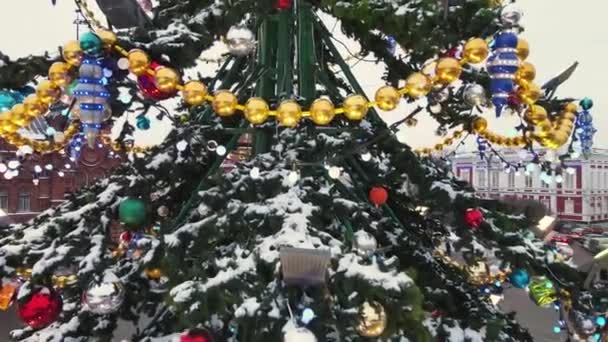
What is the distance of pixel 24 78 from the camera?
2.38 meters

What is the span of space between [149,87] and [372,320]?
1396 millimetres

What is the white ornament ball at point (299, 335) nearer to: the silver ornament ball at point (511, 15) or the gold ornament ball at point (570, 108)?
the silver ornament ball at point (511, 15)

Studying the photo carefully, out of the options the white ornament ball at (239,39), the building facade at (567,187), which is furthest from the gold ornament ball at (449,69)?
the building facade at (567,187)

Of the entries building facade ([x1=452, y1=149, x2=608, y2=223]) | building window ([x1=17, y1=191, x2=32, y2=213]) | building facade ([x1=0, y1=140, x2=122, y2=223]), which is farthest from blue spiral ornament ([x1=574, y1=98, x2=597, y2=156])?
building facade ([x1=452, y1=149, x2=608, y2=223])

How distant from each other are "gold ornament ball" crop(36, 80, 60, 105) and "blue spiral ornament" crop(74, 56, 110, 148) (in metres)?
0.19

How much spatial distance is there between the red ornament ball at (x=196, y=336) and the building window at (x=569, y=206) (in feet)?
91.7

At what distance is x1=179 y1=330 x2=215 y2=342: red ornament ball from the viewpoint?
1.84 m

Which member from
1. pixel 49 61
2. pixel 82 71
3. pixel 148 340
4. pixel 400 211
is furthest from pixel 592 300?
pixel 49 61

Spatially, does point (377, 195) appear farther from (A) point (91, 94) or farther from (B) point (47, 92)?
(B) point (47, 92)

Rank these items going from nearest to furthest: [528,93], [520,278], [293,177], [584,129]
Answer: [293,177], [528,93], [520,278], [584,129]

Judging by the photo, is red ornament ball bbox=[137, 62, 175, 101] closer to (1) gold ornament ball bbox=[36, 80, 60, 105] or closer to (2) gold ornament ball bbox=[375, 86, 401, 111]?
(1) gold ornament ball bbox=[36, 80, 60, 105]

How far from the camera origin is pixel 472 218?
8.67 ft

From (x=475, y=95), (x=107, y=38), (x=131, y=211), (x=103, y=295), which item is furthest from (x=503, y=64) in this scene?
(x=103, y=295)

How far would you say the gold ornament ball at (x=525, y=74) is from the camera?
2633 mm
